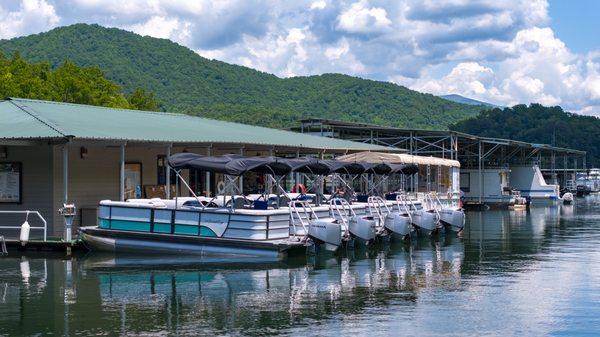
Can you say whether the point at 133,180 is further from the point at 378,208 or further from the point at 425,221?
the point at 425,221

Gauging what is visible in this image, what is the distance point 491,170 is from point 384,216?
38.4 metres

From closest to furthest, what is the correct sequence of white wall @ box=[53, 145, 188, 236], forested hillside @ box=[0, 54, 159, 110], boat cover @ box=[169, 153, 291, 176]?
1. boat cover @ box=[169, 153, 291, 176]
2. white wall @ box=[53, 145, 188, 236]
3. forested hillside @ box=[0, 54, 159, 110]

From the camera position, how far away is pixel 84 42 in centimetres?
10925

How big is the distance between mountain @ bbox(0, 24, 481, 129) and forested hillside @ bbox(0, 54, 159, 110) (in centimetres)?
2398

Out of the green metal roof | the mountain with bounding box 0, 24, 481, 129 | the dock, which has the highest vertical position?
the mountain with bounding box 0, 24, 481, 129

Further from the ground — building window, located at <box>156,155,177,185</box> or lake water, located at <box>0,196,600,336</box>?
building window, located at <box>156,155,177,185</box>

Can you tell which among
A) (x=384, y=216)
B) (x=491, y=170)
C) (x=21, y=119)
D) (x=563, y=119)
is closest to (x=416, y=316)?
(x=384, y=216)

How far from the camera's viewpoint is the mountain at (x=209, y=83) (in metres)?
102

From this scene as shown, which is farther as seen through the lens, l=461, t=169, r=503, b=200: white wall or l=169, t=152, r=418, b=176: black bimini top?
l=461, t=169, r=503, b=200: white wall

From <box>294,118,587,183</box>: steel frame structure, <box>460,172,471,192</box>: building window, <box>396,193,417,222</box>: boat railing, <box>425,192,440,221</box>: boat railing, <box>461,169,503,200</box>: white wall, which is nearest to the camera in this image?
<box>396,193,417,222</box>: boat railing

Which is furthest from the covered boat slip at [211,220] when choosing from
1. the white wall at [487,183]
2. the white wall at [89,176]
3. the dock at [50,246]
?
the white wall at [487,183]

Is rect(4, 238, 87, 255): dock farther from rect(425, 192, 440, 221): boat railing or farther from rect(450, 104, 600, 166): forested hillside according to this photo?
rect(450, 104, 600, 166): forested hillside

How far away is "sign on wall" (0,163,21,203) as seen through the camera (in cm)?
2483

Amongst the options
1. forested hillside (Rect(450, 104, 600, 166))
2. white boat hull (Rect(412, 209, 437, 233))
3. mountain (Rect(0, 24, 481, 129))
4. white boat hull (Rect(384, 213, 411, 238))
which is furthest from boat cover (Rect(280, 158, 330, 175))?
forested hillside (Rect(450, 104, 600, 166))
